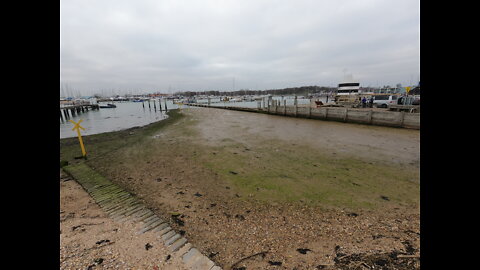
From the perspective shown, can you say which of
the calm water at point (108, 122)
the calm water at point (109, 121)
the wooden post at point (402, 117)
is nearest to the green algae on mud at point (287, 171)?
the wooden post at point (402, 117)

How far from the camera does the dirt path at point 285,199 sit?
4.46 metres

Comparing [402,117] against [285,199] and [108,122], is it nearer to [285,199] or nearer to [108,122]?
[285,199]

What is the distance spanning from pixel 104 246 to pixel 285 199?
5221 mm

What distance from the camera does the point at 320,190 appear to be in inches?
290

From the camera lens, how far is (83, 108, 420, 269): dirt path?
14.6ft

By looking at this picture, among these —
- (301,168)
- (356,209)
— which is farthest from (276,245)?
(301,168)

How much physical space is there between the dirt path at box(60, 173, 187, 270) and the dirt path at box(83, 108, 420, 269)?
0.81 meters

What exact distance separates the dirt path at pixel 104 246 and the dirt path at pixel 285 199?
0.81 m

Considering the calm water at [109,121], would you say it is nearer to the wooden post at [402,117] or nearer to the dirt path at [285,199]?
the dirt path at [285,199]

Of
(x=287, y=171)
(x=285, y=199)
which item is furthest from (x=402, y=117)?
(x=285, y=199)

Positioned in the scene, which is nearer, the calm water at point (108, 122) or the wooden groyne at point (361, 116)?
the wooden groyne at point (361, 116)

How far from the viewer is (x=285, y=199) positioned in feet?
22.3

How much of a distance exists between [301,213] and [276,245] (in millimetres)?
1671
